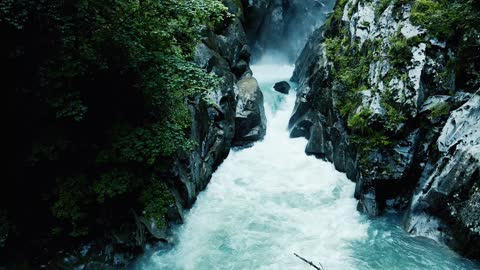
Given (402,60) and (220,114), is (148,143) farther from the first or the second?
(402,60)

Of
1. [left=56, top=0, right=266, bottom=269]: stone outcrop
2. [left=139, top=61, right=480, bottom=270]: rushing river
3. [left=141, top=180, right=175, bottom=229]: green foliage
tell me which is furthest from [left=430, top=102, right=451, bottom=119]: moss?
[left=141, top=180, right=175, bottom=229]: green foliage

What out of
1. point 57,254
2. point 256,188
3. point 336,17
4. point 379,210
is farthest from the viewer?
point 336,17

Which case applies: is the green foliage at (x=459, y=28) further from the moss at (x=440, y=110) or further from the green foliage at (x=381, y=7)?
the green foliage at (x=381, y=7)

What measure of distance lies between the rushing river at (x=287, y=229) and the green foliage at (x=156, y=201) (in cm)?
173

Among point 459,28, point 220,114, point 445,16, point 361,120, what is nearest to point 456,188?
point 361,120

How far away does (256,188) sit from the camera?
37.8 feet

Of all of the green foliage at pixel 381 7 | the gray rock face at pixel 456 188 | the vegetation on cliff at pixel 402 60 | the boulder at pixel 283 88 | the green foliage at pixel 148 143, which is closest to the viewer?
the green foliage at pixel 148 143

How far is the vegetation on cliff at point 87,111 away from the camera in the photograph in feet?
17.6

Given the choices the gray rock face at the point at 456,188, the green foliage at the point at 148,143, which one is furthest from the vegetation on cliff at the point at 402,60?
the green foliage at the point at 148,143

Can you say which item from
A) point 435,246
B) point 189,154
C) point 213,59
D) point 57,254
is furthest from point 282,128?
point 57,254

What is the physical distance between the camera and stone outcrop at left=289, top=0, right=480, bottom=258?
25.0ft

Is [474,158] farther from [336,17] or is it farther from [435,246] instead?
[336,17]

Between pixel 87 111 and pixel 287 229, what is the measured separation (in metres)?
6.05

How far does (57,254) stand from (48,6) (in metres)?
4.70
